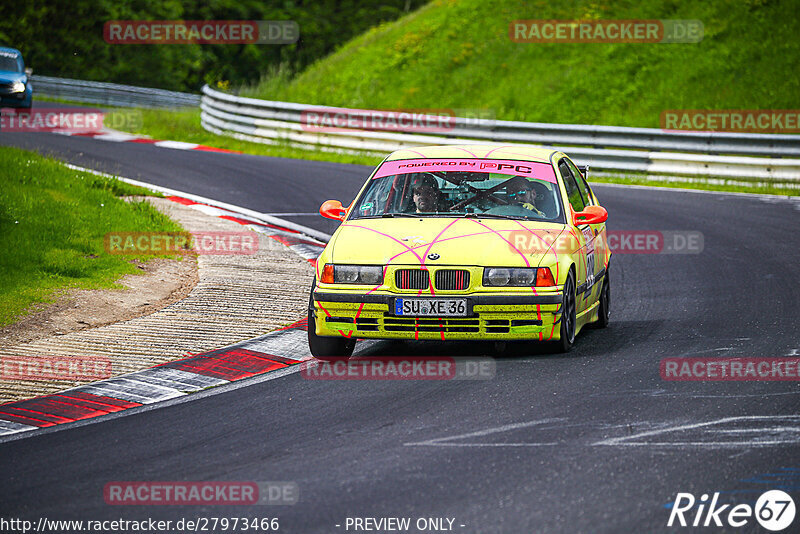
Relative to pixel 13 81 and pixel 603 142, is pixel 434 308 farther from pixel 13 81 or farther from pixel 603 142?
pixel 13 81

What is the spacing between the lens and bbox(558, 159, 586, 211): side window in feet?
33.9

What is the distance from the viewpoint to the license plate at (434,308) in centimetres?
871

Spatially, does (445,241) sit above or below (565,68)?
below

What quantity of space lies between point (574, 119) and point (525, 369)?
2063cm

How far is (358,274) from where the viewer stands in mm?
8914

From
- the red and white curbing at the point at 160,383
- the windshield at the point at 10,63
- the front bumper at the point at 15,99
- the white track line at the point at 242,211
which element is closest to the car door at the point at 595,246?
the red and white curbing at the point at 160,383

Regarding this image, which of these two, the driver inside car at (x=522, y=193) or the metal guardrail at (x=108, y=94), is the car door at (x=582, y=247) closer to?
→ the driver inside car at (x=522, y=193)

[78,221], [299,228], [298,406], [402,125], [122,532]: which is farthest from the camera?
[402,125]

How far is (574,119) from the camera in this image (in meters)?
28.6

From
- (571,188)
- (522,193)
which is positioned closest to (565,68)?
(571,188)

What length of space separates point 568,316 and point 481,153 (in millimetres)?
Answer: 1950

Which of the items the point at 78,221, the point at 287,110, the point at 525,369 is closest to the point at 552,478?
the point at 525,369

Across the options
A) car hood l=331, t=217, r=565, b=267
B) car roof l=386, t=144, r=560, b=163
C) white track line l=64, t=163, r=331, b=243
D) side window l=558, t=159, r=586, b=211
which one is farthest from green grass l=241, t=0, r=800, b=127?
car hood l=331, t=217, r=565, b=267

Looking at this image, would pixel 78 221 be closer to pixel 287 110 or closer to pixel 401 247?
pixel 401 247
